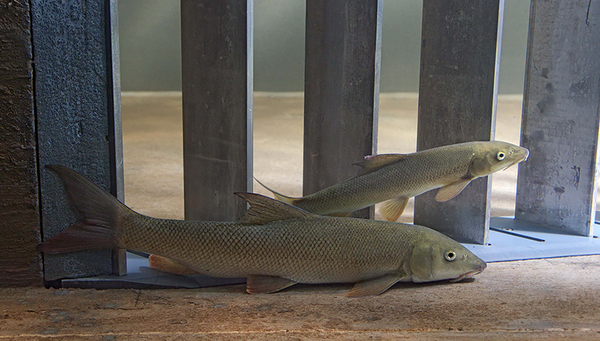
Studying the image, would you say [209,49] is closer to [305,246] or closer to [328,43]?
[328,43]

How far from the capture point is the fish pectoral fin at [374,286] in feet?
10.5

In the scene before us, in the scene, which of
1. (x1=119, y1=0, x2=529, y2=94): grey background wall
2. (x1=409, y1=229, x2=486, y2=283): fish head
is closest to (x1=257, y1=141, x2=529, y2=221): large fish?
(x1=409, y1=229, x2=486, y2=283): fish head

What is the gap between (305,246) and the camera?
330 cm

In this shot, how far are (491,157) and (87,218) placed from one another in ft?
8.24

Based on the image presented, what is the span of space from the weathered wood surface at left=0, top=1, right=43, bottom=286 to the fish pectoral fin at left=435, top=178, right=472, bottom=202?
2.47 metres

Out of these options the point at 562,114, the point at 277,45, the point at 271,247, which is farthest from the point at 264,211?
the point at 277,45

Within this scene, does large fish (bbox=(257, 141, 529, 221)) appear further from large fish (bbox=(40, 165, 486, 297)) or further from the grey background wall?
the grey background wall

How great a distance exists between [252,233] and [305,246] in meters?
0.31

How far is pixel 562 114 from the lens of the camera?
4.91m

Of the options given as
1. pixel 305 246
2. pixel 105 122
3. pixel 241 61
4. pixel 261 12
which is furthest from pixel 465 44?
pixel 261 12

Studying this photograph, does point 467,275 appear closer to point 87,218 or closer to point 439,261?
point 439,261

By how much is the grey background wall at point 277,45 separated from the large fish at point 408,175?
8505 mm

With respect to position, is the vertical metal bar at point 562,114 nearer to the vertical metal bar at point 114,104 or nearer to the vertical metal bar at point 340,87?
the vertical metal bar at point 340,87

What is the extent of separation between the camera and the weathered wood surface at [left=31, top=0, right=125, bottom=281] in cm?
310
